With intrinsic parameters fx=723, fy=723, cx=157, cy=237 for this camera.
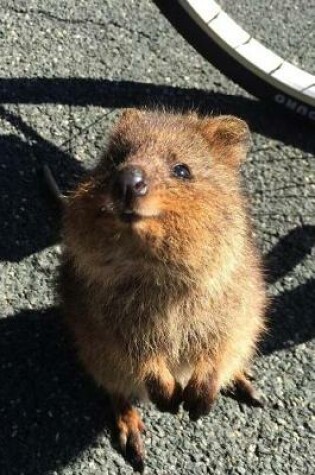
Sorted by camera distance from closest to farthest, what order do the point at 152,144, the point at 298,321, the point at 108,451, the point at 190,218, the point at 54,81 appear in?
the point at 190,218 → the point at 152,144 → the point at 108,451 → the point at 298,321 → the point at 54,81

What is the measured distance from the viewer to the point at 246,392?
3297mm

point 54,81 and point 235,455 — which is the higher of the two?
point 54,81

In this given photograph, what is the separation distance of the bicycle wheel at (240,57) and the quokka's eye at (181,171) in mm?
1441

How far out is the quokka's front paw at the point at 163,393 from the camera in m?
2.72

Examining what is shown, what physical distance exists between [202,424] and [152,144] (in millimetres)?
1364

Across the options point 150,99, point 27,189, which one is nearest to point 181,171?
point 27,189

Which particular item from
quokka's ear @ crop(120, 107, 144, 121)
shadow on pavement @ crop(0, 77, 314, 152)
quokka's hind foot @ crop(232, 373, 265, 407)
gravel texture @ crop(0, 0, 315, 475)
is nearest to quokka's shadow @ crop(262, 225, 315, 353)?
gravel texture @ crop(0, 0, 315, 475)

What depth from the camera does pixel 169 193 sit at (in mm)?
2234

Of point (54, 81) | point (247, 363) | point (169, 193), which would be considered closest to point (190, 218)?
point (169, 193)

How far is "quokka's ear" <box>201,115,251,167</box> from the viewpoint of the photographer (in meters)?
2.79

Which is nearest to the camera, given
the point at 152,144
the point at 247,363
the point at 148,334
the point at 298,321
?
the point at 152,144

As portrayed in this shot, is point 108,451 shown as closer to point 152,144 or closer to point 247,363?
point 247,363

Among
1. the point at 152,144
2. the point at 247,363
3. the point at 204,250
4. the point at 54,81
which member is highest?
the point at 152,144

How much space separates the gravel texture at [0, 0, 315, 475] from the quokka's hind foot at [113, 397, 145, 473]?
0.04 m
